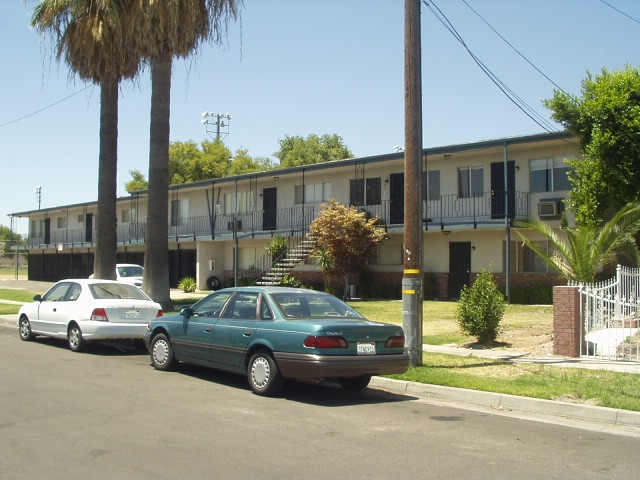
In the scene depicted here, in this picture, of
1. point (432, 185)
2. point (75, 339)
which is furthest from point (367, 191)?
point (75, 339)

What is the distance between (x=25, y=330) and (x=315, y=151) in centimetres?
5014

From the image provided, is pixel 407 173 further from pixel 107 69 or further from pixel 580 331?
pixel 107 69

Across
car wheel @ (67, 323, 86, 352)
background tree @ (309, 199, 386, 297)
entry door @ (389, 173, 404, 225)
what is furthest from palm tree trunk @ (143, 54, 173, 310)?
entry door @ (389, 173, 404, 225)

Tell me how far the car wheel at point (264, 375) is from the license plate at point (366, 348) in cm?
112

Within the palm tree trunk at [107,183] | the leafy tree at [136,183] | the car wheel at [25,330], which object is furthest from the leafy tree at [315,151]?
the car wheel at [25,330]

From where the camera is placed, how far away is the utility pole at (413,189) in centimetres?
1211

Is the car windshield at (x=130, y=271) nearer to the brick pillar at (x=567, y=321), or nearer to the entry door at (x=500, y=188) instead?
the entry door at (x=500, y=188)

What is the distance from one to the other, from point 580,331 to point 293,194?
23.5 metres

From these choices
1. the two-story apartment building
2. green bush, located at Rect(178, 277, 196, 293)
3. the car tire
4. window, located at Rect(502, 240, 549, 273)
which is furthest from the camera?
the car tire

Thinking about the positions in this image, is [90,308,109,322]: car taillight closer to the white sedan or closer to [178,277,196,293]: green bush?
the white sedan

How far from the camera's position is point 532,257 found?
27156 millimetres

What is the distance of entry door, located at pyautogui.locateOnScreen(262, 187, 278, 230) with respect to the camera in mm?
35844

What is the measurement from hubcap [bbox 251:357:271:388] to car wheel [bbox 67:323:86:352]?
18.3ft

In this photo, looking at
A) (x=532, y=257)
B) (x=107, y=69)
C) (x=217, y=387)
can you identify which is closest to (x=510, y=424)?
(x=217, y=387)
